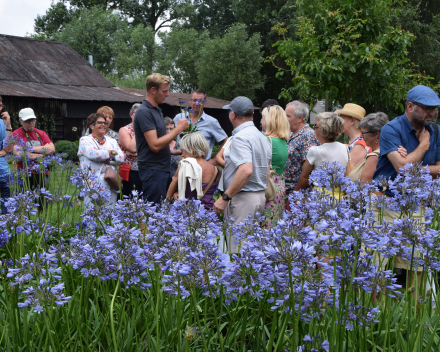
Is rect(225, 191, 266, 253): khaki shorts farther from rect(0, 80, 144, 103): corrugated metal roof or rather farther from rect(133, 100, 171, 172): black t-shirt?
rect(0, 80, 144, 103): corrugated metal roof

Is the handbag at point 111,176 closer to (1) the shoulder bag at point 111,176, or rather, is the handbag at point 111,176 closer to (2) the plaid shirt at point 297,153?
(1) the shoulder bag at point 111,176

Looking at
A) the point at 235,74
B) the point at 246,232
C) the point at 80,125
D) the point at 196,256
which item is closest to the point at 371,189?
the point at 246,232

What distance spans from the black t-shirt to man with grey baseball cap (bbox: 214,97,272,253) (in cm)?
75

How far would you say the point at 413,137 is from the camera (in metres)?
3.83

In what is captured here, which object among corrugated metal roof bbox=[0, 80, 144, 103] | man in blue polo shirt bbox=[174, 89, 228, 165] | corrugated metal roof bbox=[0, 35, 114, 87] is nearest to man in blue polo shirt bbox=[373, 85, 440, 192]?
man in blue polo shirt bbox=[174, 89, 228, 165]

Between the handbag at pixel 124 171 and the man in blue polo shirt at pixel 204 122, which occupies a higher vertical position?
the man in blue polo shirt at pixel 204 122

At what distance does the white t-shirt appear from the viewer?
15.0 ft

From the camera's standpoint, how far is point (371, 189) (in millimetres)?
2598

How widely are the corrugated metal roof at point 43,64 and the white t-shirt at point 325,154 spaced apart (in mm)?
23411

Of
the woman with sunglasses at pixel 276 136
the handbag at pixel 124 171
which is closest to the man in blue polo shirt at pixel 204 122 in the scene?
the handbag at pixel 124 171

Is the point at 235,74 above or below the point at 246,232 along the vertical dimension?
above

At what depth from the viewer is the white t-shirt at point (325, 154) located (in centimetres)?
459

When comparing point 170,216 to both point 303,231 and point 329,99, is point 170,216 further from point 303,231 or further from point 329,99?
point 329,99

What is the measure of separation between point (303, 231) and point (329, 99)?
12212 millimetres
